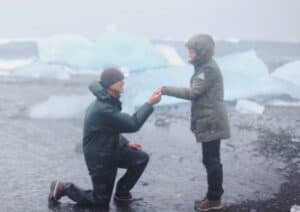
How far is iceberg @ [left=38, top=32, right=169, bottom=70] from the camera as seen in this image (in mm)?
12453

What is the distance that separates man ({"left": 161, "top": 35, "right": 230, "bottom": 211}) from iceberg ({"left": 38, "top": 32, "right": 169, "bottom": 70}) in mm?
8219

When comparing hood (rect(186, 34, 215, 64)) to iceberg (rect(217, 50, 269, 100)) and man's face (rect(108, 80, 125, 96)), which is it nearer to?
man's face (rect(108, 80, 125, 96))

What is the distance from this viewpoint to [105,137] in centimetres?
415

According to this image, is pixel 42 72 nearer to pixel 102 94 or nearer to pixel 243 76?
pixel 243 76

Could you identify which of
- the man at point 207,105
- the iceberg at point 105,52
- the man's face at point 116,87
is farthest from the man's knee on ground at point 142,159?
the iceberg at point 105,52

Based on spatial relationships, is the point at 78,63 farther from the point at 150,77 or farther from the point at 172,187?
the point at 172,187

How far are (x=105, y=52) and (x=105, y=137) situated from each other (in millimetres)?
8747

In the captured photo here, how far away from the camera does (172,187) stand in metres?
4.85

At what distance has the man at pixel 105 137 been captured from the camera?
409cm

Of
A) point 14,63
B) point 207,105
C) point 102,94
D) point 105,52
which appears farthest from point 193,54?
point 14,63

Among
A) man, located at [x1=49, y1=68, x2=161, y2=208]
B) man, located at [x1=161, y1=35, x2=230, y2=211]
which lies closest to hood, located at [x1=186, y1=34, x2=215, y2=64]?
man, located at [x1=161, y1=35, x2=230, y2=211]

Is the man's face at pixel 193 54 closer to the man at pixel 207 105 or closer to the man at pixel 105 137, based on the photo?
the man at pixel 207 105

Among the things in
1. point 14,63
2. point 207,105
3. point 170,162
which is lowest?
point 14,63

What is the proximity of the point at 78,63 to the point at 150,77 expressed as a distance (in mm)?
4417
